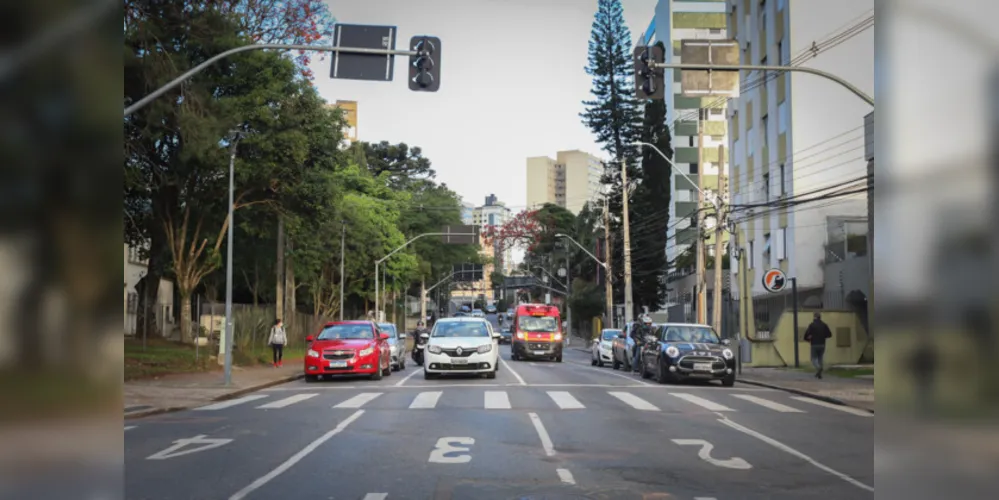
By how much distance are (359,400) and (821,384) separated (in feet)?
39.0

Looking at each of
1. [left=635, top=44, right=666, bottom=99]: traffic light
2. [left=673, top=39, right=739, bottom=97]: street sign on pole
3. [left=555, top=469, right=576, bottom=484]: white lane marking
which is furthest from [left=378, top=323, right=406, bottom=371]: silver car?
[left=555, top=469, right=576, bottom=484]: white lane marking

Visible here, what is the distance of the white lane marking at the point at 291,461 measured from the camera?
297 inches

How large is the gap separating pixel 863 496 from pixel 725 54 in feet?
30.6

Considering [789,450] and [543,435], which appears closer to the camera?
[789,450]

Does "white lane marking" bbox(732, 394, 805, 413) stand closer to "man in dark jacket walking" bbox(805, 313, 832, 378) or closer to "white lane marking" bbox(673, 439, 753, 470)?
"man in dark jacket walking" bbox(805, 313, 832, 378)

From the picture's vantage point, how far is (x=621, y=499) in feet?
23.7

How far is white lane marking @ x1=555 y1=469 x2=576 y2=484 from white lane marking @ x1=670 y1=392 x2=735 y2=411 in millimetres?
7423

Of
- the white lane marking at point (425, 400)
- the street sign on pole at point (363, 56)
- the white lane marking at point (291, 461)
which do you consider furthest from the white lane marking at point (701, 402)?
the street sign on pole at point (363, 56)

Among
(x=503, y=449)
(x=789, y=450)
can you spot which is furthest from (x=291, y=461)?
(x=789, y=450)

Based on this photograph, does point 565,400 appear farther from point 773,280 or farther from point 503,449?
point 773,280

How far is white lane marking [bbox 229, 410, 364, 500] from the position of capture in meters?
7.54

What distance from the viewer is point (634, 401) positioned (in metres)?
16.7
